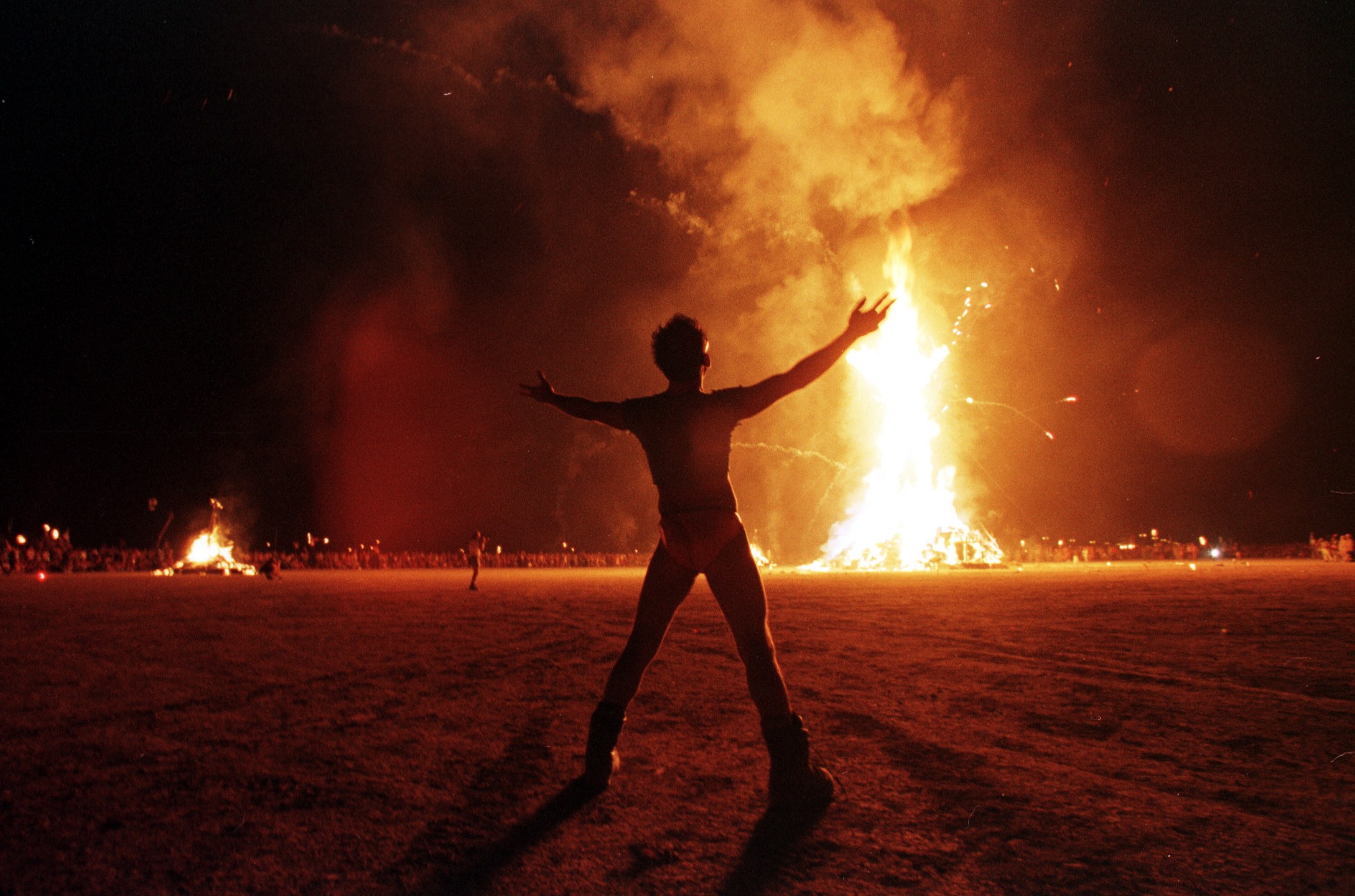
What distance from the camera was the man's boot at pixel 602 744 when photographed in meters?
2.96

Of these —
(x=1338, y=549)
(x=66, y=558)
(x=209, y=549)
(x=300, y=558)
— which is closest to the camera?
(x=1338, y=549)

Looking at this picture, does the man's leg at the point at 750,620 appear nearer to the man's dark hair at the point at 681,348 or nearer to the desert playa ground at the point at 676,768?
the desert playa ground at the point at 676,768

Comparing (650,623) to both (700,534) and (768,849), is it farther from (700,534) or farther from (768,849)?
(768,849)

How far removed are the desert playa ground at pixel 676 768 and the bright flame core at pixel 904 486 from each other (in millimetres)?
24319

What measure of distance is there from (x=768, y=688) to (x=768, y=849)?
1.94 ft

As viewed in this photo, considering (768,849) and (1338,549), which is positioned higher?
(1338,549)

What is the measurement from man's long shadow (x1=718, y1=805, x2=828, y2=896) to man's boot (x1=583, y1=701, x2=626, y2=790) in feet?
2.18

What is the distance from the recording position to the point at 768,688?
2840mm

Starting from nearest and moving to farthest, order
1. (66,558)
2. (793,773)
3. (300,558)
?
(793,773)
(66,558)
(300,558)

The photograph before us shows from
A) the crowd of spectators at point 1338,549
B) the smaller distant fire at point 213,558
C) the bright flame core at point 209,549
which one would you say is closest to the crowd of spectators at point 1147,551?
the crowd of spectators at point 1338,549

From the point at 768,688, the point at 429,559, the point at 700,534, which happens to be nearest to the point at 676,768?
the point at 768,688

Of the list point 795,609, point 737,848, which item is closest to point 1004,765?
point 737,848

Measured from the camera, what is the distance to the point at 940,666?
19.7 ft

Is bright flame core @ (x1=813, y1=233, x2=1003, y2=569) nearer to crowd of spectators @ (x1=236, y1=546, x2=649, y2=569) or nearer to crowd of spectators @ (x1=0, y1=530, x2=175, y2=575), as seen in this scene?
crowd of spectators @ (x1=236, y1=546, x2=649, y2=569)
